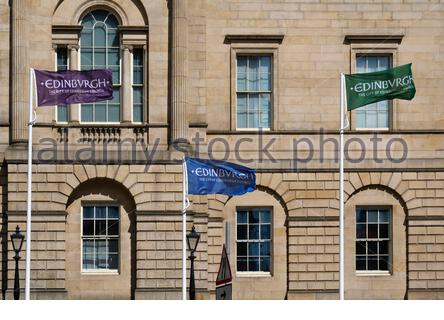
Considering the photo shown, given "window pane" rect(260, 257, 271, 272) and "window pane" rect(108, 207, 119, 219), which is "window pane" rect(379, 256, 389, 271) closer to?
"window pane" rect(260, 257, 271, 272)

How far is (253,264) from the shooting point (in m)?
29.4

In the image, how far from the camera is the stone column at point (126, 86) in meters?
28.1

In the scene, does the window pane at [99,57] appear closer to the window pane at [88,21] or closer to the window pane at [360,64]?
the window pane at [88,21]

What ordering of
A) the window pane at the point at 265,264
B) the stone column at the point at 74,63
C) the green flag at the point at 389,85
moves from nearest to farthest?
the green flag at the point at 389,85 → the stone column at the point at 74,63 → the window pane at the point at 265,264

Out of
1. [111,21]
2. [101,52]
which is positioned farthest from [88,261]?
[111,21]

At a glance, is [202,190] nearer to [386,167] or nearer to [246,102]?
[246,102]

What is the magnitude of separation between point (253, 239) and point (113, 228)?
4411 mm

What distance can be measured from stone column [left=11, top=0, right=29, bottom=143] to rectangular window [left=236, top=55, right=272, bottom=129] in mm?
6503

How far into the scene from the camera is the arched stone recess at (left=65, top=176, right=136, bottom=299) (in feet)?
92.0

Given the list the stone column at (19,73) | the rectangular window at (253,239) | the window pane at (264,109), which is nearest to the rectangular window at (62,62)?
the stone column at (19,73)

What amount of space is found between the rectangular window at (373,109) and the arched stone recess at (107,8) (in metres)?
6.99

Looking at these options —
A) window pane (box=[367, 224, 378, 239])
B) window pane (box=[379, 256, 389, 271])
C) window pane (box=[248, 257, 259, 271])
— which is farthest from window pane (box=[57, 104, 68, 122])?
window pane (box=[379, 256, 389, 271])

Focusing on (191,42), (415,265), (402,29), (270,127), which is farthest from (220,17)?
(415,265)

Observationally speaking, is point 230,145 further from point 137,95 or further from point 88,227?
point 88,227
